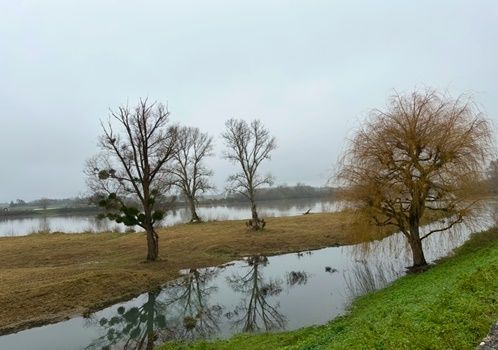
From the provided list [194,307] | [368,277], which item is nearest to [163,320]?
[194,307]

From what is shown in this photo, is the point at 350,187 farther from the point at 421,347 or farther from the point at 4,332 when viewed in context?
the point at 4,332

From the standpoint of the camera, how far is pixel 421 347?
255 inches

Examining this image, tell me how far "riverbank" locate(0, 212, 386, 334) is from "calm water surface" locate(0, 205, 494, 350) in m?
1.05

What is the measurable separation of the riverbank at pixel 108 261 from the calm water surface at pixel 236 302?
3.43 feet

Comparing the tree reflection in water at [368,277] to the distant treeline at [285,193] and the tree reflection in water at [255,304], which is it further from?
the distant treeline at [285,193]

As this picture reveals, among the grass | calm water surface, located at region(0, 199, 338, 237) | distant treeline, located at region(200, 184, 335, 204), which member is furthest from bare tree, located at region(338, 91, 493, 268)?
distant treeline, located at region(200, 184, 335, 204)

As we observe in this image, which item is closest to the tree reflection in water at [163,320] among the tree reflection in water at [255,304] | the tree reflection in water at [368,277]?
the tree reflection in water at [255,304]

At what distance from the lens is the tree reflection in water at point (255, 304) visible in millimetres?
13766

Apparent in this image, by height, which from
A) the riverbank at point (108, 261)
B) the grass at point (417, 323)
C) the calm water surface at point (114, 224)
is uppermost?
the calm water surface at point (114, 224)

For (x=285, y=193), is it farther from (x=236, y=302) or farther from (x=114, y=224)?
Answer: (x=236, y=302)

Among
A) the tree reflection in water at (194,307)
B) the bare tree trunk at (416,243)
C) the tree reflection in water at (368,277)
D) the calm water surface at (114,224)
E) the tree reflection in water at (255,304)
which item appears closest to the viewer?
the tree reflection in water at (194,307)

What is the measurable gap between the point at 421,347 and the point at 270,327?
7.48m

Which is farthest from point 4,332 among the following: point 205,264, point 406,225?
point 406,225

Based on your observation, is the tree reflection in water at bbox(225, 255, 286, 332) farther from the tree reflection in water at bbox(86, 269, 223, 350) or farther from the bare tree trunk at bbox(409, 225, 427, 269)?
the bare tree trunk at bbox(409, 225, 427, 269)
